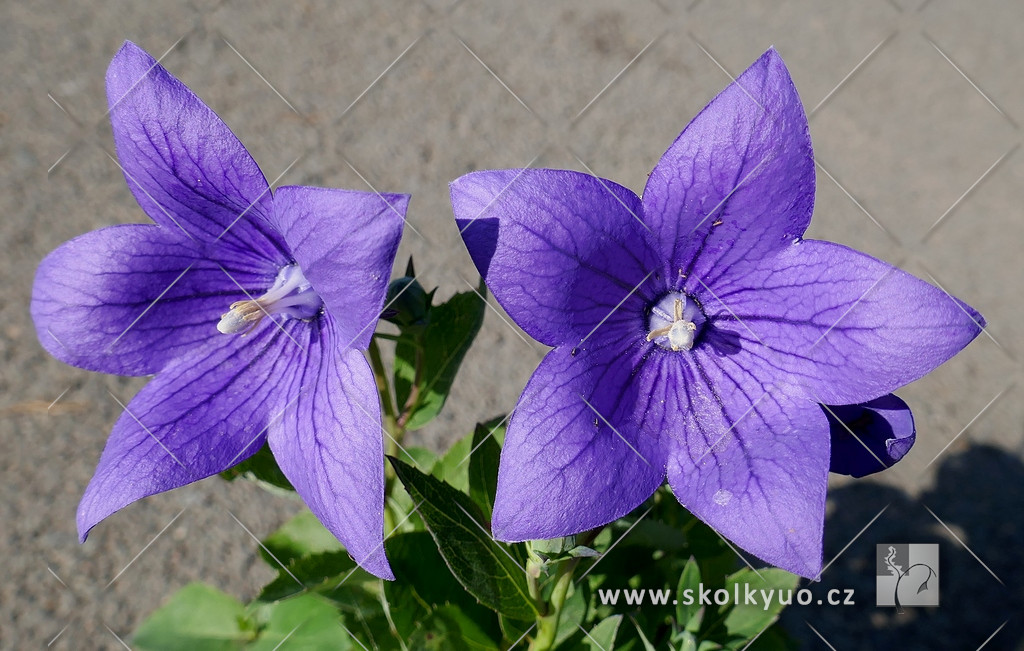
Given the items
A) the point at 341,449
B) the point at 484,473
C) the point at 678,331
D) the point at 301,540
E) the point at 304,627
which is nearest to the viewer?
the point at 341,449

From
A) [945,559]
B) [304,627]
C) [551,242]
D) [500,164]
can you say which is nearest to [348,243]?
[551,242]

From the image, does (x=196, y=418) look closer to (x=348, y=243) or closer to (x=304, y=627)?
(x=348, y=243)

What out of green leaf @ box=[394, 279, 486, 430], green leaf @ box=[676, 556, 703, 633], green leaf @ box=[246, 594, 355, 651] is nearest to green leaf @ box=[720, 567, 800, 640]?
green leaf @ box=[676, 556, 703, 633]

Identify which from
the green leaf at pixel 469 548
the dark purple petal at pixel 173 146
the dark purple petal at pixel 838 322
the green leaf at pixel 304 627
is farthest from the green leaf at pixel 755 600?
the dark purple petal at pixel 173 146

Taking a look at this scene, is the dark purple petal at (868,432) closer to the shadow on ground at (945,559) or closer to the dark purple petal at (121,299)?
the dark purple petal at (121,299)

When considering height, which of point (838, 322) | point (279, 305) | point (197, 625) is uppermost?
point (838, 322)

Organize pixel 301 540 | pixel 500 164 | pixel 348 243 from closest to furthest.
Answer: pixel 348 243, pixel 301 540, pixel 500 164

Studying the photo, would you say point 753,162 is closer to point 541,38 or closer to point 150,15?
point 541,38

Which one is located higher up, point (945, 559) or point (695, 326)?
point (695, 326)
